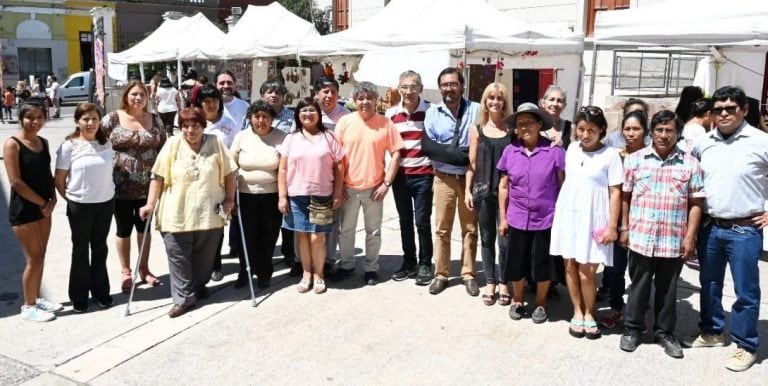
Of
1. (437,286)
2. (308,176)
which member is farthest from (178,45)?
(437,286)

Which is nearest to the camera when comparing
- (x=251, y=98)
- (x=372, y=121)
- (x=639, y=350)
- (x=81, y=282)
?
(x=639, y=350)

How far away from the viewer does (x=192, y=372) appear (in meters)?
3.83

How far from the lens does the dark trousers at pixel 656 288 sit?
3.91 meters

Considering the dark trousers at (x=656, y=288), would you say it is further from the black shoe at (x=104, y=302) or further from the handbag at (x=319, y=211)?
the black shoe at (x=104, y=302)

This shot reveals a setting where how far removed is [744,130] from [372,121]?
8.52 ft

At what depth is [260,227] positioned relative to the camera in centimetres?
521

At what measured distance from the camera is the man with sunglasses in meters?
3.70

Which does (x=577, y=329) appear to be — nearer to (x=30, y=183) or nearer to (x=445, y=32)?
(x=30, y=183)

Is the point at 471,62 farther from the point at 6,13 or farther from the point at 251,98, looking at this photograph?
the point at 6,13

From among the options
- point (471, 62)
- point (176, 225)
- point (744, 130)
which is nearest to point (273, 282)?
point (176, 225)

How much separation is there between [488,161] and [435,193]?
2.22ft

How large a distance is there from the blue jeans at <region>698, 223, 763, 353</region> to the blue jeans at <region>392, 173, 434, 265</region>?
2.10m

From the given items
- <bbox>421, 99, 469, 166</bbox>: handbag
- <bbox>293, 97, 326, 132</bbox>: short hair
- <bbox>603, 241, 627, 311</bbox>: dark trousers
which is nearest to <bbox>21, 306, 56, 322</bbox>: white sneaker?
<bbox>293, 97, 326, 132</bbox>: short hair

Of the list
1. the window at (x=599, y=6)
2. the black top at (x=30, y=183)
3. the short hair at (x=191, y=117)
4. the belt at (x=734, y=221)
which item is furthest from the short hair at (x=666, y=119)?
the window at (x=599, y=6)
